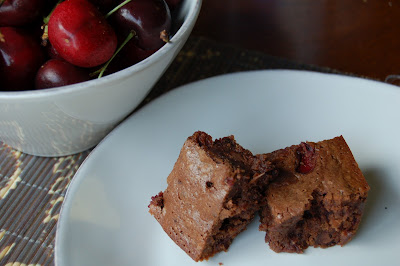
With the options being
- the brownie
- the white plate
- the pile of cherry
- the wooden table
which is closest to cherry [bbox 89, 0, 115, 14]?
the pile of cherry

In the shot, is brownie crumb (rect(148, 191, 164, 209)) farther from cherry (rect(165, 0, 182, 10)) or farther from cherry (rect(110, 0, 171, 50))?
cherry (rect(165, 0, 182, 10))

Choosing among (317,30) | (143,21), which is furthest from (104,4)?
(317,30)

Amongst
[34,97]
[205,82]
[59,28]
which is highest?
[59,28]

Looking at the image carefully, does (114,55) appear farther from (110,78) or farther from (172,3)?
(172,3)

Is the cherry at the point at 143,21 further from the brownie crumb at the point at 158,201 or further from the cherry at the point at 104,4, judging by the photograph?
the brownie crumb at the point at 158,201

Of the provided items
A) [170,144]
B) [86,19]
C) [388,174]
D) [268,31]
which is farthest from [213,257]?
[268,31]

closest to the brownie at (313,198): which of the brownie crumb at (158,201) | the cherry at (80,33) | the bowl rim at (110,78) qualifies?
the brownie crumb at (158,201)

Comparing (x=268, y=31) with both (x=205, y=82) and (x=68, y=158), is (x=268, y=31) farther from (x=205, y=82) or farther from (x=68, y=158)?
(x=68, y=158)
